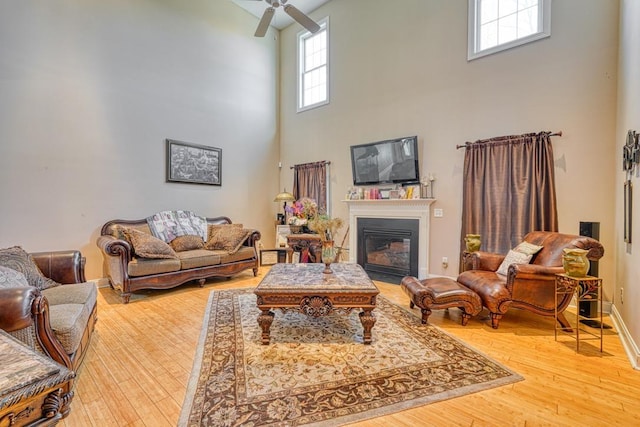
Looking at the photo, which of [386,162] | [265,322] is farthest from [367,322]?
[386,162]

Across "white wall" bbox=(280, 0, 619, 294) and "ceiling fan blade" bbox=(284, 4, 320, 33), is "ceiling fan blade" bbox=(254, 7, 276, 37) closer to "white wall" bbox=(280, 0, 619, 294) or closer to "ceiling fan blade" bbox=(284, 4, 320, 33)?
"ceiling fan blade" bbox=(284, 4, 320, 33)

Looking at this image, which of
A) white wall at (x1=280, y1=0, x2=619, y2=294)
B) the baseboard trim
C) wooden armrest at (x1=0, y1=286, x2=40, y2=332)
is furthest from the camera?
white wall at (x1=280, y1=0, x2=619, y2=294)

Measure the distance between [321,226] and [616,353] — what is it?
2808mm

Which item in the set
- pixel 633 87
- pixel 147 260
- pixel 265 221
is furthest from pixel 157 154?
pixel 633 87

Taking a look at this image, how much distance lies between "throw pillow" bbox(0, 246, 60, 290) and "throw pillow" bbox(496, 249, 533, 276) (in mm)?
4468

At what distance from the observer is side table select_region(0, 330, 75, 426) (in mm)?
782

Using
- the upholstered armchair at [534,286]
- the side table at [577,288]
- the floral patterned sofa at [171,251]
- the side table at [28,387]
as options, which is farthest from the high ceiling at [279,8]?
the side table at [28,387]

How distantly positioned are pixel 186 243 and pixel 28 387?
4.18 m

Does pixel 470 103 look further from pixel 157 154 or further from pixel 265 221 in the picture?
pixel 157 154

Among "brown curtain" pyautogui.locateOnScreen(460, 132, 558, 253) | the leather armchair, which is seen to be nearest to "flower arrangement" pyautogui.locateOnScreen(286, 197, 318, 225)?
"brown curtain" pyautogui.locateOnScreen(460, 132, 558, 253)

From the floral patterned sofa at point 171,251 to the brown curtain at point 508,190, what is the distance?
3.53 metres

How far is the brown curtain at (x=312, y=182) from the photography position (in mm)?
5945

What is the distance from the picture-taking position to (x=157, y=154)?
4969 mm

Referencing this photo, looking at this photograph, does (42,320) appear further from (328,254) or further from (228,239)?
(228,239)
